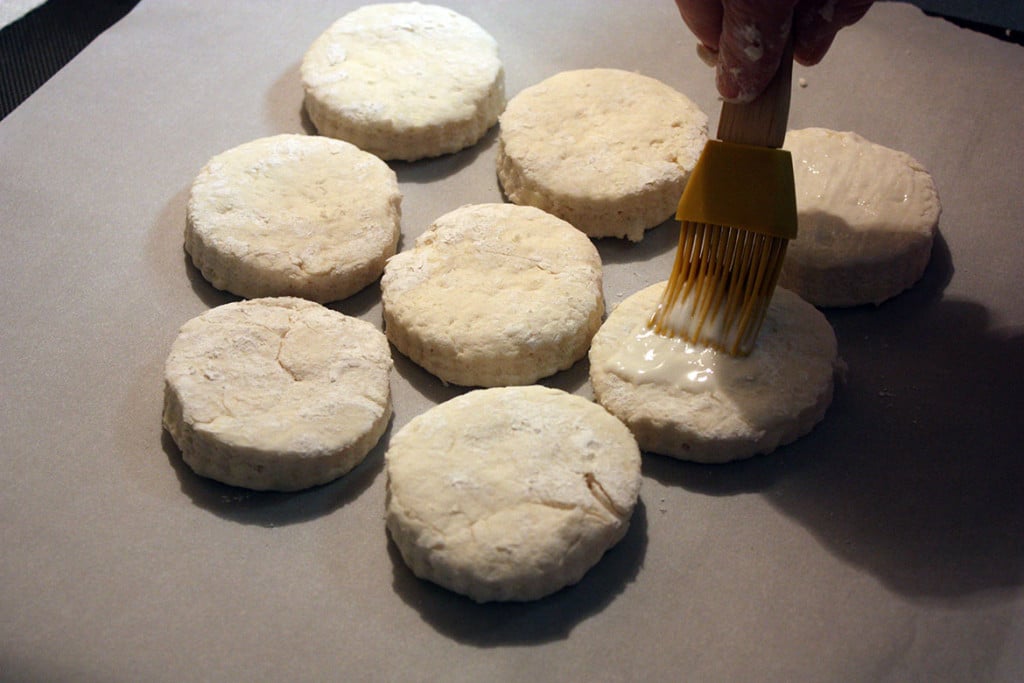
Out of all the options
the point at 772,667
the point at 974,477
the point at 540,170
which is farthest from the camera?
the point at 540,170

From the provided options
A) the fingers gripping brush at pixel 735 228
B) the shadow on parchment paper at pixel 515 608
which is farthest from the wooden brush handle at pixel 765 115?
the shadow on parchment paper at pixel 515 608

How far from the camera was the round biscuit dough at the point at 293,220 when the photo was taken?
2832 millimetres

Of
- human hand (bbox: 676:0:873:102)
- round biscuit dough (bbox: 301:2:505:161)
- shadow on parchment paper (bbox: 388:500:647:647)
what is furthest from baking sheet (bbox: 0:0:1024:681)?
human hand (bbox: 676:0:873:102)

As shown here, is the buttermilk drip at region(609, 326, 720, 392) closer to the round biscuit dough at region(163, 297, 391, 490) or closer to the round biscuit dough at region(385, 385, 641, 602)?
the round biscuit dough at region(385, 385, 641, 602)

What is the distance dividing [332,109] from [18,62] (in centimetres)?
131

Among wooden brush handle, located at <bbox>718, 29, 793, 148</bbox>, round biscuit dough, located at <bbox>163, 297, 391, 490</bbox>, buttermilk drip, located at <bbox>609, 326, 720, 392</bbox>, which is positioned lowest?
round biscuit dough, located at <bbox>163, 297, 391, 490</bbox>

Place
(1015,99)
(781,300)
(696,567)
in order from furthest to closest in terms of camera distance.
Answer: (1015,99) → (781,300) → (696,567)

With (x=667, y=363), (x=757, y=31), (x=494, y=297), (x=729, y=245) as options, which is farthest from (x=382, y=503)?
(x=757, y=31)

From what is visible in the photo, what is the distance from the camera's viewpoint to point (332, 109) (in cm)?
333

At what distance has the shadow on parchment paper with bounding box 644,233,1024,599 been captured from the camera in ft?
7.66

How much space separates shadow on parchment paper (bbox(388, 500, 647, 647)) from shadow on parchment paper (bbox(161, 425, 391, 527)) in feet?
0.72

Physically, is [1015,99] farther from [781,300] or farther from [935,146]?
[781,300]

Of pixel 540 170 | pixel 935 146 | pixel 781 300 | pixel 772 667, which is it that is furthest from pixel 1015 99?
pixel 772 667

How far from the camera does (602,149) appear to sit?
3143 mm
